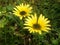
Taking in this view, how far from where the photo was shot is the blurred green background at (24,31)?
215cm

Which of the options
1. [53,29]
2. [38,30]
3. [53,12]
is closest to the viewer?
[38,30]

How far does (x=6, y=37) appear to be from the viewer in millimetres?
2219

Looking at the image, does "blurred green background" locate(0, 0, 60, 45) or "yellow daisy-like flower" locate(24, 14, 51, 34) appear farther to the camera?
"blurred green background" locate(0, 0, 60, 45)

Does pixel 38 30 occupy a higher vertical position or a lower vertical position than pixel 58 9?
lower

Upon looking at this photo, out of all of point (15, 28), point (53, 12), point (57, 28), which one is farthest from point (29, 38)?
point (53, 12)

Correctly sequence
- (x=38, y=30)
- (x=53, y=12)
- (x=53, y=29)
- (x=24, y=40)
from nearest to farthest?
(x=38, y=30) → (x=24, y=40) → (x=53, y=29) → (x=53, y=12)

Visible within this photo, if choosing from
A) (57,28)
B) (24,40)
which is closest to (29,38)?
(24,40)

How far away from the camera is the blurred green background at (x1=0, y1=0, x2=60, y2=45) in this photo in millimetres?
2149

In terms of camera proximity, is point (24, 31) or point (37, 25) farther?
point (24, 31)

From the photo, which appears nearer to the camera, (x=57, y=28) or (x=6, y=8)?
(x=57, y=28)

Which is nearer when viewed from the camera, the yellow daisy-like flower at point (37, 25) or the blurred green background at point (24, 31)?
the yellow daisy-like flower at point (37, 25)

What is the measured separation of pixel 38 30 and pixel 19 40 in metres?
0.38

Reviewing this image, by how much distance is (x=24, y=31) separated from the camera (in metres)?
2.21

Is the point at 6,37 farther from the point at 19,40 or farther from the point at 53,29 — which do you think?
the point at 53,29
